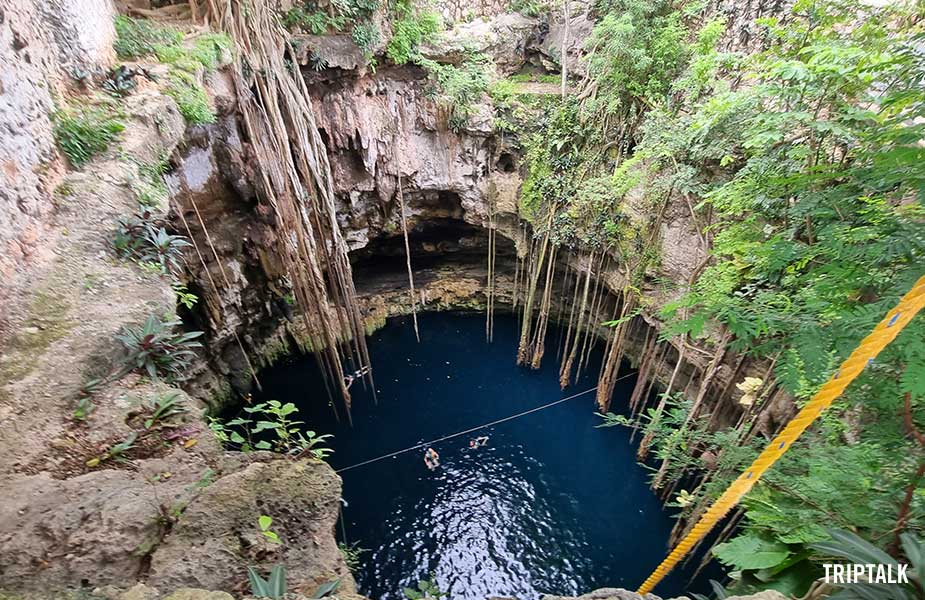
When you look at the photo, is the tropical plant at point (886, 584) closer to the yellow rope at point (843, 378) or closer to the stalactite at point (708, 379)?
the yellow rope at point (843, 378)

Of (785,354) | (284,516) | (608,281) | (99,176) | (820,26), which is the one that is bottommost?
(608,281)

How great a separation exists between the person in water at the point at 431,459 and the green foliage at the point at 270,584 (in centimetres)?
485

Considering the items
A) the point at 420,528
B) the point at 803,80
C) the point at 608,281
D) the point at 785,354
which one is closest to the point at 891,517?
the point at 785,354

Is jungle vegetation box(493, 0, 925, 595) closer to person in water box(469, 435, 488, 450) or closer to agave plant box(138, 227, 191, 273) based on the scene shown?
person in water box(469, 435, 488, 450)

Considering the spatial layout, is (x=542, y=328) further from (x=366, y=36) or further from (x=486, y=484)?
(x=366, y=36)

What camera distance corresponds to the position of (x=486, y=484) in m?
6.25

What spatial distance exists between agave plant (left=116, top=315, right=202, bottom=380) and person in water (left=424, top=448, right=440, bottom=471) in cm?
419

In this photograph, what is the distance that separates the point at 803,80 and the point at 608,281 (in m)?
4.57

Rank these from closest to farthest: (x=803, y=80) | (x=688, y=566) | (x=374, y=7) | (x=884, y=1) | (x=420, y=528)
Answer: (x=803, y=80), (x=884, y=1), (x=688, y=566), (x=420, y=528), (x=374, y=7)

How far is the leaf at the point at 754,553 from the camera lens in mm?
2615

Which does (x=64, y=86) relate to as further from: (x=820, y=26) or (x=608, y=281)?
(x=608, y=281)

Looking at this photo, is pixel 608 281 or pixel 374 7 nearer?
pixel 374 7

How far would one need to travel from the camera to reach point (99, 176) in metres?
3.82

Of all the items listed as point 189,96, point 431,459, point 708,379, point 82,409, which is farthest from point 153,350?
point 708,379
